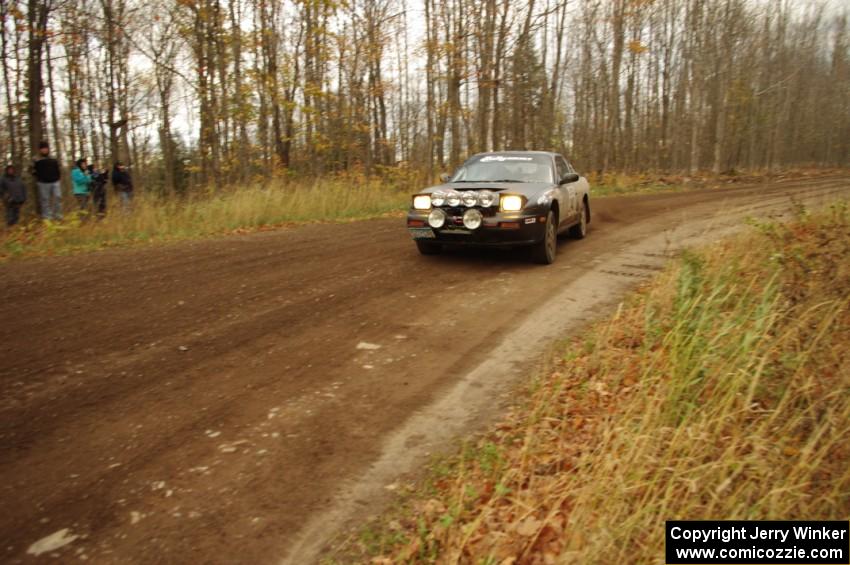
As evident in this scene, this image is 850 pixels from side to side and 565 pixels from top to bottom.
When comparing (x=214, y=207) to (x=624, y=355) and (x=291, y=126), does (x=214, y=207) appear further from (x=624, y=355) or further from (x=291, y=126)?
(x=624, y=355)

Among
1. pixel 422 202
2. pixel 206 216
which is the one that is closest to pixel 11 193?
pixel 206 216

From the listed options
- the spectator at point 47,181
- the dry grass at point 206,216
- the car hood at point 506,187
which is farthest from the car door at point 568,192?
the spectator at point 47,181

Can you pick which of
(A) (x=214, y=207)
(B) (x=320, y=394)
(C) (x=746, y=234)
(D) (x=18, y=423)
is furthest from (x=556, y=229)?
(A) (x=214, y=207)

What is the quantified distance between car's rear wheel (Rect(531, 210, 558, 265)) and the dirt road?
310mm

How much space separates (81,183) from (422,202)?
11.0m

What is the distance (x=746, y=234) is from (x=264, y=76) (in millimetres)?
15409

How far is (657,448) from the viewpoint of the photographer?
295 centimetres

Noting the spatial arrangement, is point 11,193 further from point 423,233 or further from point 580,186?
point 580,186

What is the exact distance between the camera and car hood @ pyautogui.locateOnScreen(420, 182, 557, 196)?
7.77 metres

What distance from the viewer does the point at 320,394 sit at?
4.21m

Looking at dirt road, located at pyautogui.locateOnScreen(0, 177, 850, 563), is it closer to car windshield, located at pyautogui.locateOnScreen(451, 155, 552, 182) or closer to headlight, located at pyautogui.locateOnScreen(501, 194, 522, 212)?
headlight, located at pyautogui.locateOnScreen(501, 194, 522, 212)

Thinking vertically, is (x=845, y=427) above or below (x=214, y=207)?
below

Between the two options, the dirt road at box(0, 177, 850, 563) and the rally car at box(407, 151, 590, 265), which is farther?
the rally car at box(407, 151, 590, 265)

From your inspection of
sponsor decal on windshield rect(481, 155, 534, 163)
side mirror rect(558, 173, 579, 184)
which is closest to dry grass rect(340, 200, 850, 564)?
side mirror rect(558, 173, 579, 184)
